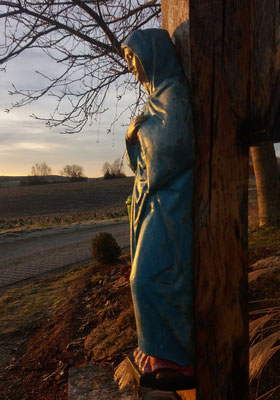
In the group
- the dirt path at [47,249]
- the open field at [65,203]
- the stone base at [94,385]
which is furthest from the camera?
the open field at [65,203]

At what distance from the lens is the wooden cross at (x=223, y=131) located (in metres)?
1.70

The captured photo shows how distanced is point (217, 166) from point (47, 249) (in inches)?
386

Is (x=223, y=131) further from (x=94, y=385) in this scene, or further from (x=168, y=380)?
(x=94, y=385)

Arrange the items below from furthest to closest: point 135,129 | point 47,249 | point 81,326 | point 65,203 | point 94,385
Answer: point 65,203 → point 47,249 → point 81,326 → point 94,385 → point 135,129

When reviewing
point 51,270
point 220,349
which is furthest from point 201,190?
point 51,270

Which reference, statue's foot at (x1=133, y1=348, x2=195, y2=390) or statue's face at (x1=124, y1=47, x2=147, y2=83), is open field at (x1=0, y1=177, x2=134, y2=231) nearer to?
statue's face at (x1=124, y1=47, x2=147, y2=83)

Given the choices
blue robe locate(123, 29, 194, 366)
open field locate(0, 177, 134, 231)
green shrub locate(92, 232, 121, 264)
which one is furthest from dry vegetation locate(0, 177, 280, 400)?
open field locate(0, 177, 134, 231)

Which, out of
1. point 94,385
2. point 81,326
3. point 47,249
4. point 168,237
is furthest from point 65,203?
point 168,237

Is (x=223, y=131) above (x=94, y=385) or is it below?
above

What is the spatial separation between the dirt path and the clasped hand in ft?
20.6

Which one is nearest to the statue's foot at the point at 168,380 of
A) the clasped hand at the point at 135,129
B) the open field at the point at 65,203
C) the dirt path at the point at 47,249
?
the clasped hand at the point at 135,129

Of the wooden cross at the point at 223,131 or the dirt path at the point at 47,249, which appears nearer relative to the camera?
the wooden cross at the point at 223,131

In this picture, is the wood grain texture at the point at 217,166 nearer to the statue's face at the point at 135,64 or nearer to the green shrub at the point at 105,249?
the statue's face at the point at 135,64

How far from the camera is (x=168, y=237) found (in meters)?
1.70
